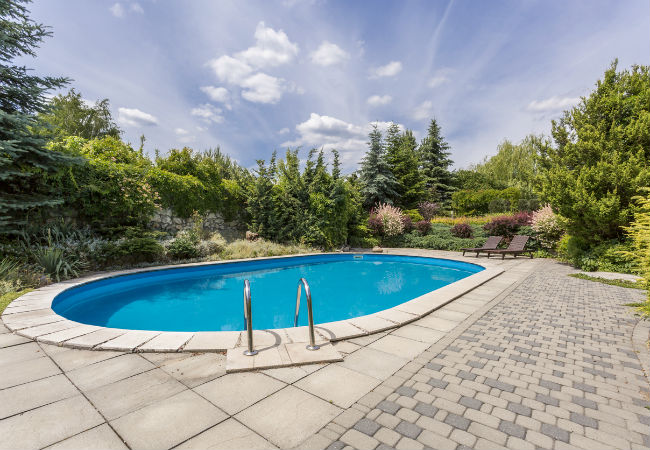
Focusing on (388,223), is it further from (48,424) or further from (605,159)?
(48,424)

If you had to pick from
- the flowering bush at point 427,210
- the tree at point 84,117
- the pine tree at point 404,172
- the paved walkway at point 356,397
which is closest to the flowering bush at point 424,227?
the flowering bush at point 427,210

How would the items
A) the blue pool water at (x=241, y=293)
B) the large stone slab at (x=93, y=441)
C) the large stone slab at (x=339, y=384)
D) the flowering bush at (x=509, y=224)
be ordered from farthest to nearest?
the flowering bush at (x=509, y=224), the blue pool water at (x=241, y=293), the large stone slab at (x=339, y=384), the large stone slab at (x=93, y=441)

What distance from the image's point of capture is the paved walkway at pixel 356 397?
69.1 inches

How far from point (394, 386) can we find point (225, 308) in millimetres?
4423

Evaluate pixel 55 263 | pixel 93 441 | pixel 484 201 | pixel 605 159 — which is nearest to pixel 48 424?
pixel 93 441

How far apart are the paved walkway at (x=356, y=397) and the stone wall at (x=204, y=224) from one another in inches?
302

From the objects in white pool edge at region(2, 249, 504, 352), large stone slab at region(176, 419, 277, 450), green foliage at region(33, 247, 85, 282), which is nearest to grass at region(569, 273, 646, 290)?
white pool edge at region(2, 249, 504, 352)

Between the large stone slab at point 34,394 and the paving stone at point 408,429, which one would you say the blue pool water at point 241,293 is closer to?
the large stone slab at point 34,394

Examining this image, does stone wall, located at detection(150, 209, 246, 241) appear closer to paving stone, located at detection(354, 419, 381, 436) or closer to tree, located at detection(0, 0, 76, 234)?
tree, located at detection(0, 0, 76, 234)

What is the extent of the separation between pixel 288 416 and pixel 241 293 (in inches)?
205

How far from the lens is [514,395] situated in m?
2.24

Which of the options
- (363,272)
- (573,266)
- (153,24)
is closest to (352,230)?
(363,272)

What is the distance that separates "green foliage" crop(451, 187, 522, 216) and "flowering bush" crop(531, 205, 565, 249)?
9.79 m

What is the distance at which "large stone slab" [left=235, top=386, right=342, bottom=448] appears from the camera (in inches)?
69.6
